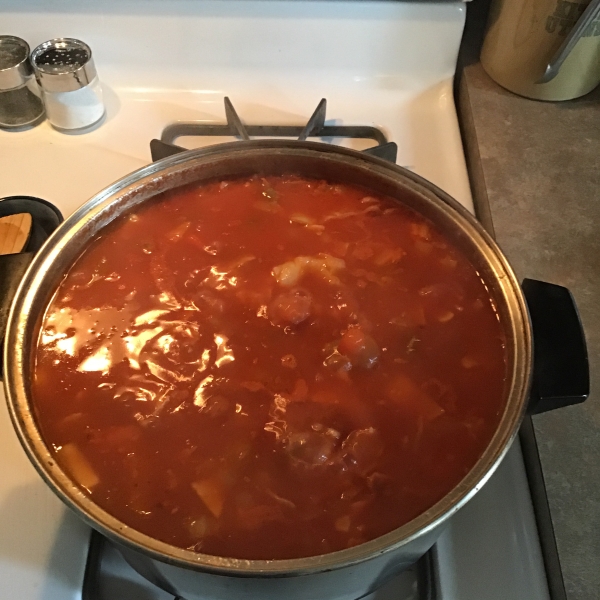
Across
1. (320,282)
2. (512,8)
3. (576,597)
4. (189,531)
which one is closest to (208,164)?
(320,282)

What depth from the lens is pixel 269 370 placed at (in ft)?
3.12

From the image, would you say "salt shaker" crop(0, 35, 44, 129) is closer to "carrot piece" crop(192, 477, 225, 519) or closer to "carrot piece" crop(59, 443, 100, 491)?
"carrot piece" crop(59, 443, 100, 491)

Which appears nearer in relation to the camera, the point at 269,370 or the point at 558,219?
the point at 269,370

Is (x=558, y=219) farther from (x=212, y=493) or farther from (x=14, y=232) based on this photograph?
(x=14, y=232)

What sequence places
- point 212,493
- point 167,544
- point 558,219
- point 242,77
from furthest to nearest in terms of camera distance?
point 242,77 → point 558,219 → point 212,493 → point 167,544

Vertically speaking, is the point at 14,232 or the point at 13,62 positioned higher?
the point at 13,62

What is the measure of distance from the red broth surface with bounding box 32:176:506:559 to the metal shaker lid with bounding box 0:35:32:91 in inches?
22.3

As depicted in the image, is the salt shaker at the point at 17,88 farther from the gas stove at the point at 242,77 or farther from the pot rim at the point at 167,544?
the pot rim at the point at 167,544

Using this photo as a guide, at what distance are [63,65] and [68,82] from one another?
0.14ft

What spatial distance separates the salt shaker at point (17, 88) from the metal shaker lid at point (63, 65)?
0.05 meters

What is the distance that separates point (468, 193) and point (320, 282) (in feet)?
1.72

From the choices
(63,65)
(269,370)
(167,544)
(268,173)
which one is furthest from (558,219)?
(63,65)

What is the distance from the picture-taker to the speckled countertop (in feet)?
3.16

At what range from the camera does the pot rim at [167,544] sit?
0.72 meters
